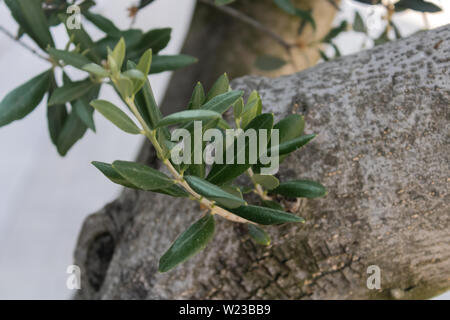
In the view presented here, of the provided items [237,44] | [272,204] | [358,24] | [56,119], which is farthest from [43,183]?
[272,204]

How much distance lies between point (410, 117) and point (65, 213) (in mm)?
2101

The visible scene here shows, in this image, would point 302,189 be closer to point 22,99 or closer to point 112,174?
point 112,174

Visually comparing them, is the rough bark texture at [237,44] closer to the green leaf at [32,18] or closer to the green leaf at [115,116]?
the green leaf at [32,18]

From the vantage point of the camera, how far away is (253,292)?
1.98ft

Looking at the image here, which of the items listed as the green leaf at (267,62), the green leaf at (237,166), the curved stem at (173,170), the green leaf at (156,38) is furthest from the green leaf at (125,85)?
the green leaf at (267,62)

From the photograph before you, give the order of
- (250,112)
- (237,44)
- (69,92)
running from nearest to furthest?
(250,112) < (69,92) < (237,44)

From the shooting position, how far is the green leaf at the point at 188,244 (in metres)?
0.42

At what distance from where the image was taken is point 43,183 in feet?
7.73

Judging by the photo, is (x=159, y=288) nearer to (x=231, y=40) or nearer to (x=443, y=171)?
(x=443, y=171)

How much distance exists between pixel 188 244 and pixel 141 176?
9cm

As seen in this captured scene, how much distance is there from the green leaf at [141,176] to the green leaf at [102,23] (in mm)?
353

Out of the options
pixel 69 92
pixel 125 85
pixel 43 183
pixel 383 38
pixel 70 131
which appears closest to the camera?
pixel 125 85
